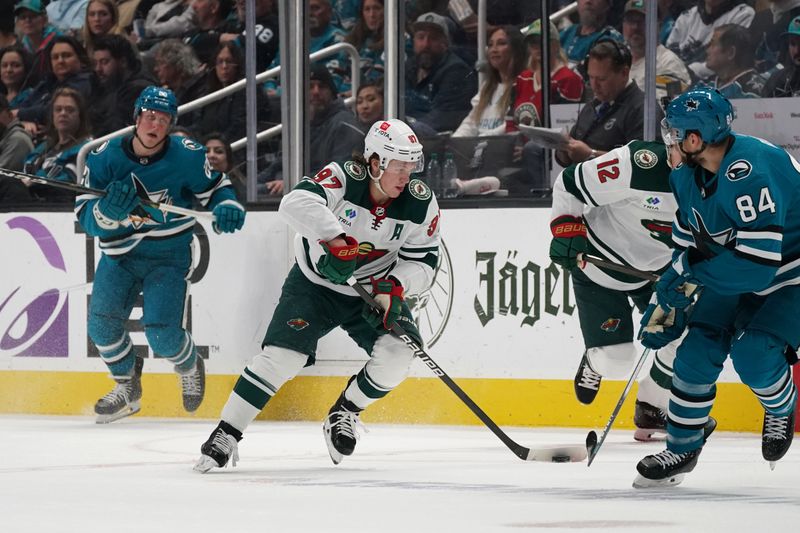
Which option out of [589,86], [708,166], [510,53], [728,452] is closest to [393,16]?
[510,53]

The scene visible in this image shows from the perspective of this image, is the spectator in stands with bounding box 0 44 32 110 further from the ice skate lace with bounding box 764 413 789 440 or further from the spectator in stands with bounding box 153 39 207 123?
the ice skate lace with bounding box 764 413 789 440

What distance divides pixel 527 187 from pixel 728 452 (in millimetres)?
1677

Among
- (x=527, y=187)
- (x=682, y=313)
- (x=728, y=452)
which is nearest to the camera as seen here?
(x=682, y=313)

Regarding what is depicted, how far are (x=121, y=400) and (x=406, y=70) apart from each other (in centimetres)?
191

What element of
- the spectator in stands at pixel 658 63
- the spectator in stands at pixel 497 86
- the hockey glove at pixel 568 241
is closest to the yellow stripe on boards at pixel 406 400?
the hockey glove at pixel 568 241

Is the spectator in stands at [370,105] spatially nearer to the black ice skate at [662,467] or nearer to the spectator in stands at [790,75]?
the spectator in stands at [790,75]

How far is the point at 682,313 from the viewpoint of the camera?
3.87 meters

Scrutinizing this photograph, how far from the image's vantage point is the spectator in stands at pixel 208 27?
692 cm

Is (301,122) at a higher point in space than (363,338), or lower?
higher

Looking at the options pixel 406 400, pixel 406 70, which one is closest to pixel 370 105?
pixel 406 70

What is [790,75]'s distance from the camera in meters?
5.74

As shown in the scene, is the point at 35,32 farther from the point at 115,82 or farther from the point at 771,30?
the point at 771,30

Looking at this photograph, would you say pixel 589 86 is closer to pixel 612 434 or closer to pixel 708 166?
pixel 612 434

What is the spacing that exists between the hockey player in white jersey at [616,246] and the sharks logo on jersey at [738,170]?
1.34 metres
